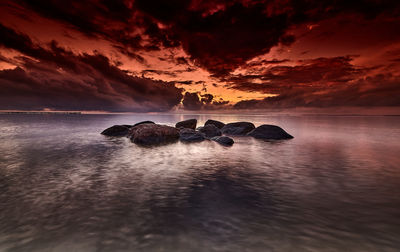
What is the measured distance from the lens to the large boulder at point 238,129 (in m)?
24.2

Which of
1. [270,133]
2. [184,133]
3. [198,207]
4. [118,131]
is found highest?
[270,133]

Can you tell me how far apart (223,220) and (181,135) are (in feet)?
49.6

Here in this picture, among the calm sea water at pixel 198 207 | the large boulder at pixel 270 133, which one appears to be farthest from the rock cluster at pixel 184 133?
the calm sea water at pixel 198 207

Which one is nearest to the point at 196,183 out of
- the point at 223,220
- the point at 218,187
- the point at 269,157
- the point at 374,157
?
the point at 218,187

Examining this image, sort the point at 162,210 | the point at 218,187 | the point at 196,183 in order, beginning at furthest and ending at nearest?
1. the point at 196,183
2. the point at 218,187
3. the point at 162,210

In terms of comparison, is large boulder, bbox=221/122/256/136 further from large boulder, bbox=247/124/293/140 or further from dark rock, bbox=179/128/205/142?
dark rock, bbox=179/128/205/142

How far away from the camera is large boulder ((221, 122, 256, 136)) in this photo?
953 inches

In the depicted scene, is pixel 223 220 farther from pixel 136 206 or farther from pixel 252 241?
pixel 136 206

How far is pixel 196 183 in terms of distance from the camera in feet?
23.7

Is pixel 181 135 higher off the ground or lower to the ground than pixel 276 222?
higher

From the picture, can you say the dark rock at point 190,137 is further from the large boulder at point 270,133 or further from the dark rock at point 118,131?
the dark rock at point 118,131

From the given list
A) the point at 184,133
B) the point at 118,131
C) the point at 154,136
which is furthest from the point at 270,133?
the point at 118,131

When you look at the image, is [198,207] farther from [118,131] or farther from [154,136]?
[118,131]

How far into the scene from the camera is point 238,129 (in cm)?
2477
